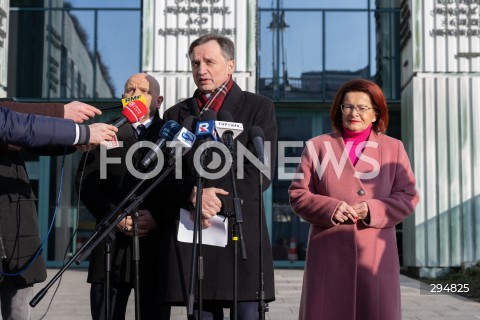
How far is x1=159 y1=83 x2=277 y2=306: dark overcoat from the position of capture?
3.97 metres

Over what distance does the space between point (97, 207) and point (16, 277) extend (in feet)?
2.12

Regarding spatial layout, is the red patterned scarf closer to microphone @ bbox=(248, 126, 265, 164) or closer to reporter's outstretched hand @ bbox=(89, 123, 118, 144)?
microphone @ bbox=(248, 126, 265, 164)

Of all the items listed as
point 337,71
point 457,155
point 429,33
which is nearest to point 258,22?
point 337,71

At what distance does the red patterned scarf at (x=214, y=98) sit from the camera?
4207mm

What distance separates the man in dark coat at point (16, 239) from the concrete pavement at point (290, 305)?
2.60 meters

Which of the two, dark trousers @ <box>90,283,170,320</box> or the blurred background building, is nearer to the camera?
dark trousers @ <box>90,283,170,320</box>

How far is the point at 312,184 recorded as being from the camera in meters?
4.35

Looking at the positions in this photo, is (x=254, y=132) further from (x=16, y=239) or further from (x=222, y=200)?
(x=16, y=239)

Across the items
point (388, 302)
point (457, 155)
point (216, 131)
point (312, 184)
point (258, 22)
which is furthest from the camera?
point (258, 22)

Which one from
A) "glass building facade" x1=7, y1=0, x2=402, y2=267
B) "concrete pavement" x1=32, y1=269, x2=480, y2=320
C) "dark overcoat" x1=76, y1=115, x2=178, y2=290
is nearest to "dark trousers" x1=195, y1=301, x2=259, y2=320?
"dark overcoat" x1=76, y1=115, x2=178, y2=290

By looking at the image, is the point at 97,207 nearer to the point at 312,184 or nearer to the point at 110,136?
the point at 110,136

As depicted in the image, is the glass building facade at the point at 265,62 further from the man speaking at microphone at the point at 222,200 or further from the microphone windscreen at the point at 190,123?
the microphone windscreen at the point at 190,123

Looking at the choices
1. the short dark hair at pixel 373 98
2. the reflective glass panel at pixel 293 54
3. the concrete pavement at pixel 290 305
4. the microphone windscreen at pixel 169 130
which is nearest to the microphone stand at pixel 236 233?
the microphone windscreen at pixel 169 130

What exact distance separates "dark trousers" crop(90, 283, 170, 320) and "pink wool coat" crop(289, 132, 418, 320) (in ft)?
2.91
